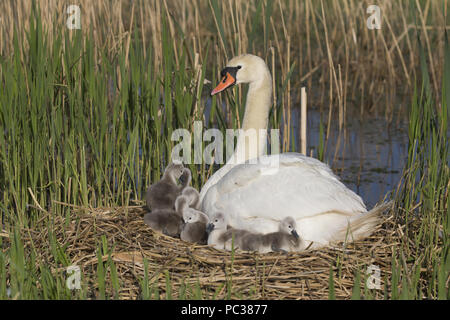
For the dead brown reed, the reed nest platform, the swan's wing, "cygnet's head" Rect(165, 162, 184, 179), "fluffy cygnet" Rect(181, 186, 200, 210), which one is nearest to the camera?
the reed nest platform

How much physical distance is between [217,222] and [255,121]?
1074 mm

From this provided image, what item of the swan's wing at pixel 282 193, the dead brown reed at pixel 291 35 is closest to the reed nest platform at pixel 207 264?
the swan's wing at pixel 282 193

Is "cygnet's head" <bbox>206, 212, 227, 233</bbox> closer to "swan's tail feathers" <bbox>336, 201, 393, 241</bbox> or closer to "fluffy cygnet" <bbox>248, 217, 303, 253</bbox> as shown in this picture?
"fluffy cygnet" <bbox>248, 217, 303, 253</bbox>

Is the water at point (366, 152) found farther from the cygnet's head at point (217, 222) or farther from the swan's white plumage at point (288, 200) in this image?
the cygnet's head at point (217, 222)

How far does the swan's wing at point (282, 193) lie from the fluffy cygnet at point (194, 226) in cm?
11

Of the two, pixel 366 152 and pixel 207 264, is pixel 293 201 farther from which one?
pixel 366 152

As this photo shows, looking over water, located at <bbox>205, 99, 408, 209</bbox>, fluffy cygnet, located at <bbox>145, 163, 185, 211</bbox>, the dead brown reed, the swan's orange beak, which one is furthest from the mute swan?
water, located at <bbox>205, 99, 408, 209</bbox>

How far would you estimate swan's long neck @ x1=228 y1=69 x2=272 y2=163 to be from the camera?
16.9 ft

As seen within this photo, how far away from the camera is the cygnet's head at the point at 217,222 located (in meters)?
4.44

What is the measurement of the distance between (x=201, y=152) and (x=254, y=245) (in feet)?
4.89

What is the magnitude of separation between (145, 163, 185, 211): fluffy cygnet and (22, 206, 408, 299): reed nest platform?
0.89ft

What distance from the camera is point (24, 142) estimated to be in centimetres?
520
